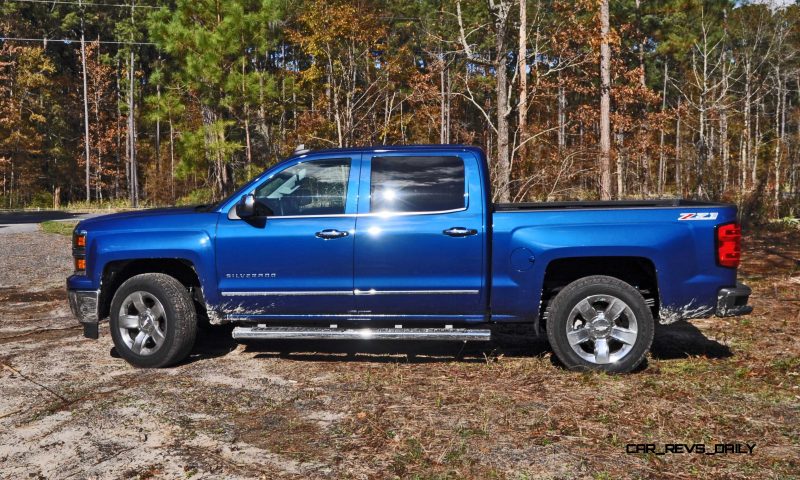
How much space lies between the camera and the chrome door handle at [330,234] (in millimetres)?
5938

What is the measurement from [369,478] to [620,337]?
2.81 m

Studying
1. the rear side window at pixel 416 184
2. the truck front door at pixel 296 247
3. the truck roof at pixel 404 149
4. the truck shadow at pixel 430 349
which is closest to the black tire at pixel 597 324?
the truck shadow at pixel 430 349

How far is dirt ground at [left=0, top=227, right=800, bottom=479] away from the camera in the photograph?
4047 mm

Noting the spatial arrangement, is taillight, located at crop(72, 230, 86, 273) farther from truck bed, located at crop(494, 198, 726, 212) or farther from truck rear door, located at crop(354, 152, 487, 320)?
truck bed, located at crop(494, 198, 726, 212)

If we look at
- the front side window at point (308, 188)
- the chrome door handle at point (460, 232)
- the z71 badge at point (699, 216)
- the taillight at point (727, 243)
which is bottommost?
the taillight at point (727, 243)

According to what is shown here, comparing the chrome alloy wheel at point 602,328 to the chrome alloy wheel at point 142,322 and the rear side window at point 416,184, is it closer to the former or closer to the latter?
the rear side window at point 416,184

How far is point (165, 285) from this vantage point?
6191 mm

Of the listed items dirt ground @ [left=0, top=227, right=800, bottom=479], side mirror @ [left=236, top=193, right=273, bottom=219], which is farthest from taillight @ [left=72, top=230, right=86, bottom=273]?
side mirror @ [left=236, top=193, right=273, bottom=219]

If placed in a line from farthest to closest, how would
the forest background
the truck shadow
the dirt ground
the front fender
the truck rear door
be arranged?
the forest background
the truck shadow
the front fender
the truck rear door
the dirt ground

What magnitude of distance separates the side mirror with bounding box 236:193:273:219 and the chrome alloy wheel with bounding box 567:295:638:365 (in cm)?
277

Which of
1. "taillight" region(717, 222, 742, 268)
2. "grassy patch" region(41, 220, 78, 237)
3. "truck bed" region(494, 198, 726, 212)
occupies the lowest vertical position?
"grassy patch" region(41, 220, 78, 237)

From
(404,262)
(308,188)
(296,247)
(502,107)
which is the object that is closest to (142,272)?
(296,247)

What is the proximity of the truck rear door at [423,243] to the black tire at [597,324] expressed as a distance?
67 cm

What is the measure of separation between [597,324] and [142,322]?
13.1ft
